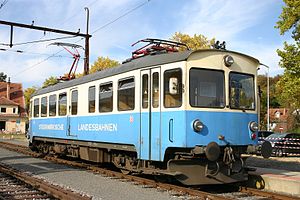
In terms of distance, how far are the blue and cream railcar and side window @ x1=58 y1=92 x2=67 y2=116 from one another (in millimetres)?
4060

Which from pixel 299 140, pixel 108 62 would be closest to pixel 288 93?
pixel 299 140

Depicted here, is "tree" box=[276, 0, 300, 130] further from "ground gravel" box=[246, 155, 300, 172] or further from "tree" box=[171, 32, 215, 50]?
"tree" box=[171, 32, 215, 50]

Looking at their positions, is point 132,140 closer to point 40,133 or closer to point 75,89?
point 75,89

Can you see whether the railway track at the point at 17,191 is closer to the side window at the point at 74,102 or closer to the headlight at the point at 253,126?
the side window at the point at 74,102

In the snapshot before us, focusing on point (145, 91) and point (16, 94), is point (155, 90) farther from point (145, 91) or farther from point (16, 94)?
point (16, 94)

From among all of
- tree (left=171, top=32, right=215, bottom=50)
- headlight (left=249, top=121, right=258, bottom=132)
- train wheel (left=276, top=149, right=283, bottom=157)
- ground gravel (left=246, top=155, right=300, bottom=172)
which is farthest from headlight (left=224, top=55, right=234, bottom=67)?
tree (left=171, top=32, right=215, bottom=50)

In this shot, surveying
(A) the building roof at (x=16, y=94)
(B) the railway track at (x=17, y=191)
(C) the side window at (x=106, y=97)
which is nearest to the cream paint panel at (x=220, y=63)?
(C) the side window at (x=106, y=97)

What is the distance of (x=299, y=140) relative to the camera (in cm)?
2609

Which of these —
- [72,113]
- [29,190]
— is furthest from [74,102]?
[29,190]

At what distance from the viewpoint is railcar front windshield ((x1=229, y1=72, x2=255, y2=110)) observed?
10117 mm

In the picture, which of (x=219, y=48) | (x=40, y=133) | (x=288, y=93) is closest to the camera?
(x=219, y=48)

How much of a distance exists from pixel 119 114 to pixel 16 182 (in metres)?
3.52

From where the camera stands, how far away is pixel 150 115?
10.2 m

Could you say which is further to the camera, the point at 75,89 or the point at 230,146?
the point at 75,89
